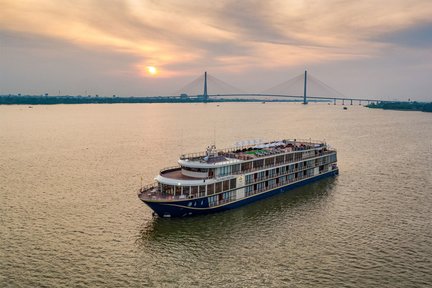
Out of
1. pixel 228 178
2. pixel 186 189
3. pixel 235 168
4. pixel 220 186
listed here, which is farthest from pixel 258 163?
pixel 186 189

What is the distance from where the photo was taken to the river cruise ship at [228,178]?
39.9m

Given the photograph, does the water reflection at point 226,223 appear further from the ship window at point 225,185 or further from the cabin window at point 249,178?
the cabin window at point 249,178

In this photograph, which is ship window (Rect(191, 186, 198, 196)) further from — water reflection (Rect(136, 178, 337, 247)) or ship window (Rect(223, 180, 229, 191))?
ship window (Rect(223, 180, 229, 191))

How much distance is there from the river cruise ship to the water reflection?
3.94ft

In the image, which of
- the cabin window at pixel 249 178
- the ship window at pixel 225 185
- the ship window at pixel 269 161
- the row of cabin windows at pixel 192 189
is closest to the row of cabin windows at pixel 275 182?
the cabin window at pixel 249 178

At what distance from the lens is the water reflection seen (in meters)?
36.2

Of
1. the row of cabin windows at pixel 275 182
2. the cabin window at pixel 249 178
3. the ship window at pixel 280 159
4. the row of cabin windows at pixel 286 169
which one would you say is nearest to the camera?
the cabin window at pixel 249 178

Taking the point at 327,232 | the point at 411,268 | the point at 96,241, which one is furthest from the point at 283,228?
the point at 96,241

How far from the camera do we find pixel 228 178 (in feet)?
141

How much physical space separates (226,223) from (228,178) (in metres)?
5.84

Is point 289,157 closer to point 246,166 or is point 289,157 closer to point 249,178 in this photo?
point 246,166

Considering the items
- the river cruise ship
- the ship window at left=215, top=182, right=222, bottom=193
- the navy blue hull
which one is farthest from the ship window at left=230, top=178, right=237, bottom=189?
the ship window at left=215, top=182, right=222, bottom=193

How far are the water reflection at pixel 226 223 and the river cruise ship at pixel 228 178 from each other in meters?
1.20

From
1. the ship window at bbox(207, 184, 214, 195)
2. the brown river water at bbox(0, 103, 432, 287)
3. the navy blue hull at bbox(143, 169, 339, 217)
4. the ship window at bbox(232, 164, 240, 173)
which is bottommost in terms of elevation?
the brown river water at bbox(0, 103, 432, 287)
